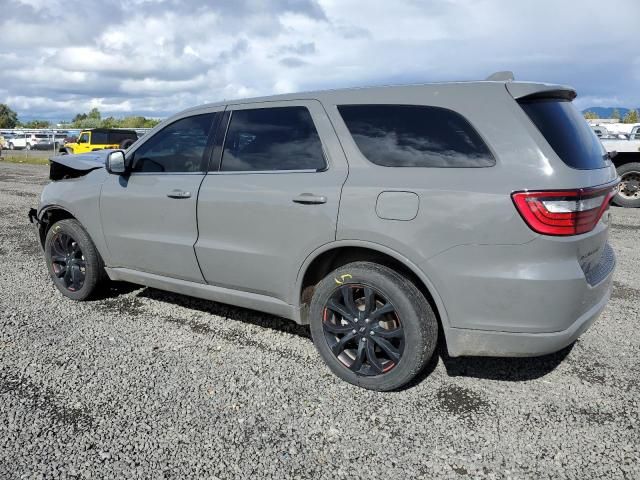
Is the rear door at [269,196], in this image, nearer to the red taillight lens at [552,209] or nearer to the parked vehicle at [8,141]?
the red taillight lens at [552,209]

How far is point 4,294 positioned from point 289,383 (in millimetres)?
3284

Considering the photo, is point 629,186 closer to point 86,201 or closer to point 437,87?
point 437,87

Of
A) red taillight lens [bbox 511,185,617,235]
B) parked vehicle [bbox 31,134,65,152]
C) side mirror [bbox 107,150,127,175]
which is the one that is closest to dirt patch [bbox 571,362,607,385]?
red taillight lens [bbox 511,185,617,235]

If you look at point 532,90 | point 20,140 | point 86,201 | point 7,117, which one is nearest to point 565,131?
point 532,90

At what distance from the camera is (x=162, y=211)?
384 cm

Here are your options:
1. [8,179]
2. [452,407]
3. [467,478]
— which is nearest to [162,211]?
[452,407]

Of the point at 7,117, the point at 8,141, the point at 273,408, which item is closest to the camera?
the point at 273,408

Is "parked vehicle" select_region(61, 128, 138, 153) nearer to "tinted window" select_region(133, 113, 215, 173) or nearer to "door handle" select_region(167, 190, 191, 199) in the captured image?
"tinted window" select_region(133, 113, 215, 173)

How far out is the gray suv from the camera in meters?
2.57

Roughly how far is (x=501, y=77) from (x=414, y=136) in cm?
63

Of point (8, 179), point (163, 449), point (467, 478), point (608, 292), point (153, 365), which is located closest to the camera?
point (467, 478)

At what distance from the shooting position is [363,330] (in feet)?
10.1

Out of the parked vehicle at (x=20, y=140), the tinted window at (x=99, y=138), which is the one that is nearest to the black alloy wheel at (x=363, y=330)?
the tinted window at (x=99, y=138)

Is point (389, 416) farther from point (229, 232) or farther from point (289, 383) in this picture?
point (229, 232)
